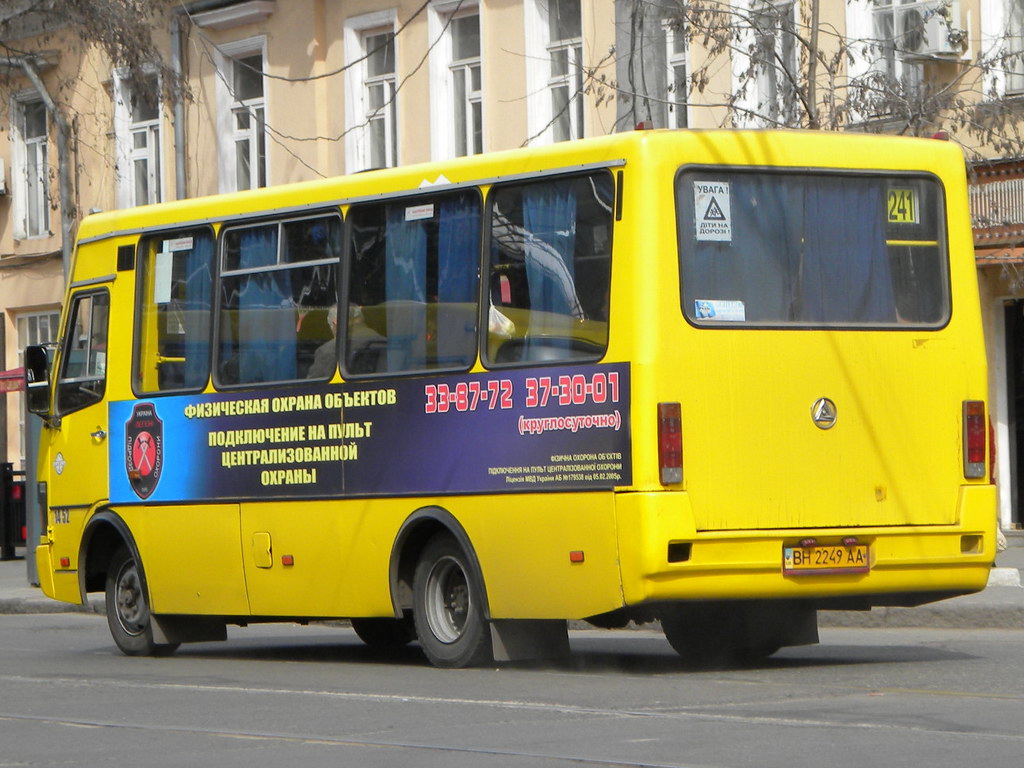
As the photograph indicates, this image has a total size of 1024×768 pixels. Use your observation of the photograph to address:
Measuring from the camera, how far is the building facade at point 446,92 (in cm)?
1911

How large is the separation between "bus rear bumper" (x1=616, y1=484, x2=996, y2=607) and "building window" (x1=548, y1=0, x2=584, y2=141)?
15816 mm

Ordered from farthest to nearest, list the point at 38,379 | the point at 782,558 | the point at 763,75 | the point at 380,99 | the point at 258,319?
the point at 380,99, the point at 763,75, the point at 38,379, the point at 258,319, the point at 782,558

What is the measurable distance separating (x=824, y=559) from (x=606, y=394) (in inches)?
56.4

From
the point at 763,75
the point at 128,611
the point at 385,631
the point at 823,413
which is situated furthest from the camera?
the point at 763,75

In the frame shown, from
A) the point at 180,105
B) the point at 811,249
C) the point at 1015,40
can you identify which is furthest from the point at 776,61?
the point at 180,105

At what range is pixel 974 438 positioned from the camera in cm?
1174

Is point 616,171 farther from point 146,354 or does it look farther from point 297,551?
point 146,354

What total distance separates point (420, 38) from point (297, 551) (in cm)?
1689

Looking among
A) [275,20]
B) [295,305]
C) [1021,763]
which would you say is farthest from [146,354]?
[275,20]

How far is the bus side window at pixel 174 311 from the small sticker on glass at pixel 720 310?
3776 mm

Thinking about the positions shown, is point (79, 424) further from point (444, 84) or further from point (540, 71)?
point (444, 84)

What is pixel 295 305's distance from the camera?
12984 millimetres

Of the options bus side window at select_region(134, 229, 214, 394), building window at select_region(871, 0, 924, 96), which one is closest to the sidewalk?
bus side window at select_region(134, 229, 214, 394)

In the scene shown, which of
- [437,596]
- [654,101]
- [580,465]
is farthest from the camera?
[654,101]
